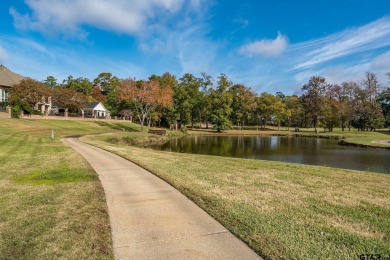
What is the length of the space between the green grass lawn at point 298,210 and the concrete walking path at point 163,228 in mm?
328

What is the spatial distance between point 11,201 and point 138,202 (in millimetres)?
3293

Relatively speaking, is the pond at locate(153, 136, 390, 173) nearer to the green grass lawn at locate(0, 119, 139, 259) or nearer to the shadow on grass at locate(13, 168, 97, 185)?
the shadow on grass at locate(13, 168, 97, 185)

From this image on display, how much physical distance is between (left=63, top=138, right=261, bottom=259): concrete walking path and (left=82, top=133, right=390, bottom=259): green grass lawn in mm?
328

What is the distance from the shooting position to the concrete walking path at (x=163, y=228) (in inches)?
176

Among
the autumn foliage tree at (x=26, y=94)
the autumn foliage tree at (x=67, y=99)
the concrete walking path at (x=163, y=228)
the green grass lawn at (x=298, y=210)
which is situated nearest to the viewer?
the concrete walking path at (x=163, y=228)

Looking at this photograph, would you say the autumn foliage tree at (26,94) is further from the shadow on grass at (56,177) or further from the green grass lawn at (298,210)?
the green grass lawn at (298,210)

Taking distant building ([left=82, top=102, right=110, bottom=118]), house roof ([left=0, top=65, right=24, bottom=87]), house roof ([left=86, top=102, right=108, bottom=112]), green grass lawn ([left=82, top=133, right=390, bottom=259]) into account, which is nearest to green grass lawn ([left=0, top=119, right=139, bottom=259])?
green grass lawn ([left=82, top=133, right=390, bottom=259])

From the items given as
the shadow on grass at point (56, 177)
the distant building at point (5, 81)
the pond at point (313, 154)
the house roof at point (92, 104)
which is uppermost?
the distant building at point (5, 81)

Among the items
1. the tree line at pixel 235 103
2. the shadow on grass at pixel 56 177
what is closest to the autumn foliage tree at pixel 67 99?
the tree line at pixel 235 103

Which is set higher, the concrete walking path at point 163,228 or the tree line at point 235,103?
the tree line at point 235,103

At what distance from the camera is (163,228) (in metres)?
5.41

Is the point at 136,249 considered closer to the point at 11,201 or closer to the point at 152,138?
the point at 11,201

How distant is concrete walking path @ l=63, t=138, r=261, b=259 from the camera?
4480mm

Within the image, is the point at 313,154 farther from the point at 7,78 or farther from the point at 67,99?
the point at 67,99
